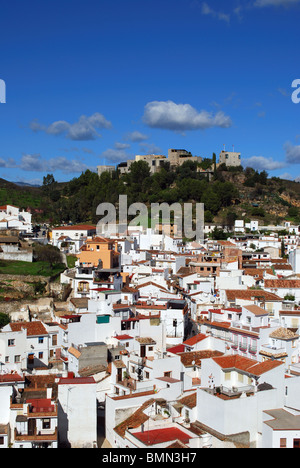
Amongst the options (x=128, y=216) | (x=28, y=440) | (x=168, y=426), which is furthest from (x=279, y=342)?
(x=128, y=216)

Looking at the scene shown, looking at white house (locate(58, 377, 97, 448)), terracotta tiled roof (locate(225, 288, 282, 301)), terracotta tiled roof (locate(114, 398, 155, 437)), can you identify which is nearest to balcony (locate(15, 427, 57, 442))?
white house (locate(58, 377, 97, 448))

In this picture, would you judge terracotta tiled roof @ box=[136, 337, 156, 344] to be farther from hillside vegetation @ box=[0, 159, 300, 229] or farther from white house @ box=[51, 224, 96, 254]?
hillside vegetation @ box=[0, 159, 300, 229]

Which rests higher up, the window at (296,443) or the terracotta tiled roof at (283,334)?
the terracotta tiled roof at (283,334)

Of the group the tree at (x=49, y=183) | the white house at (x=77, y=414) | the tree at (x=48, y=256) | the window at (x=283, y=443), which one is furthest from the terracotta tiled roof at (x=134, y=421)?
the tree at (x=49, y=183)

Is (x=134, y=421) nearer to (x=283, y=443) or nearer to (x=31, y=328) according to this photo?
(x=283, y=443)

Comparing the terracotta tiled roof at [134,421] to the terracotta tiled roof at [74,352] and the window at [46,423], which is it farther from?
the terracotta tiled roof at [74,352]

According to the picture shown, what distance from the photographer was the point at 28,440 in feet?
29.8

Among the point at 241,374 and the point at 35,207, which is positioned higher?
the point at 35,207

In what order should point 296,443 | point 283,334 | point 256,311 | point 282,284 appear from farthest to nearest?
1. point 282,284
2. point 256,311
3. point 283,334
4. point 296,443

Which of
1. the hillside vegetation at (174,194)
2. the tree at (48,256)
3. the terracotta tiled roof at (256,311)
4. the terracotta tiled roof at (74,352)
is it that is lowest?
the terracotta tiled roof at (74,352)

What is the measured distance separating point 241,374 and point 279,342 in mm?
1658

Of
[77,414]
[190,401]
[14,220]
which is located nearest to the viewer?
[77,414]

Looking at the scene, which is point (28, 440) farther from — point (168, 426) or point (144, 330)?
point (144, 330)

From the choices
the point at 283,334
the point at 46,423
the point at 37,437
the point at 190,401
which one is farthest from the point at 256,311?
the point at 37,437
